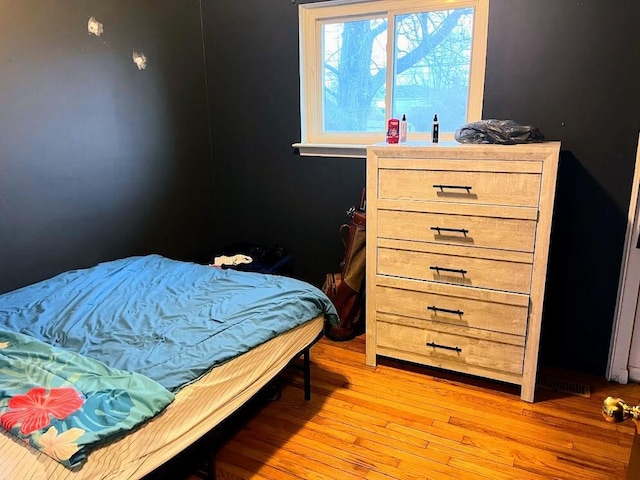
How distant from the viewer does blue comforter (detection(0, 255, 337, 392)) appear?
65.4 inches

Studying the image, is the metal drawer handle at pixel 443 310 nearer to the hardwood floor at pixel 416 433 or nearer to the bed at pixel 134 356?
the hardwood floor at pixel 416 433

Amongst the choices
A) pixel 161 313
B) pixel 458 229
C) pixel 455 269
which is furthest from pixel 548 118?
pixel 161 313

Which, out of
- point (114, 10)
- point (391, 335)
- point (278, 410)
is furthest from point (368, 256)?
point (114, 10)

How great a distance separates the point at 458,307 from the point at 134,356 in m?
1.49

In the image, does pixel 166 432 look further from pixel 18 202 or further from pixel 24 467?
pixel 18 202

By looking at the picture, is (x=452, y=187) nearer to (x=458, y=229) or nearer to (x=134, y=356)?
(x=458, y=229)

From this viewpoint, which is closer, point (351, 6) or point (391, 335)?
point (391, 335)

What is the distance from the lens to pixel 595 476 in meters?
1.82

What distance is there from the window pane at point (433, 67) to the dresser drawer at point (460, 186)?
0.62 m

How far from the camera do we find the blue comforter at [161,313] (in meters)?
1.66

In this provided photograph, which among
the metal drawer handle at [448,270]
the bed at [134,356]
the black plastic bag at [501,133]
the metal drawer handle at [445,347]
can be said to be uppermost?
the black plastic bag at [501,133]

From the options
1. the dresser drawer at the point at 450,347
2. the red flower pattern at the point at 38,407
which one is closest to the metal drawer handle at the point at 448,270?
the dresser drawer at the point at 450,347

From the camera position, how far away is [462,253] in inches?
89.9

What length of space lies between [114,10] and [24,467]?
7.78ft
